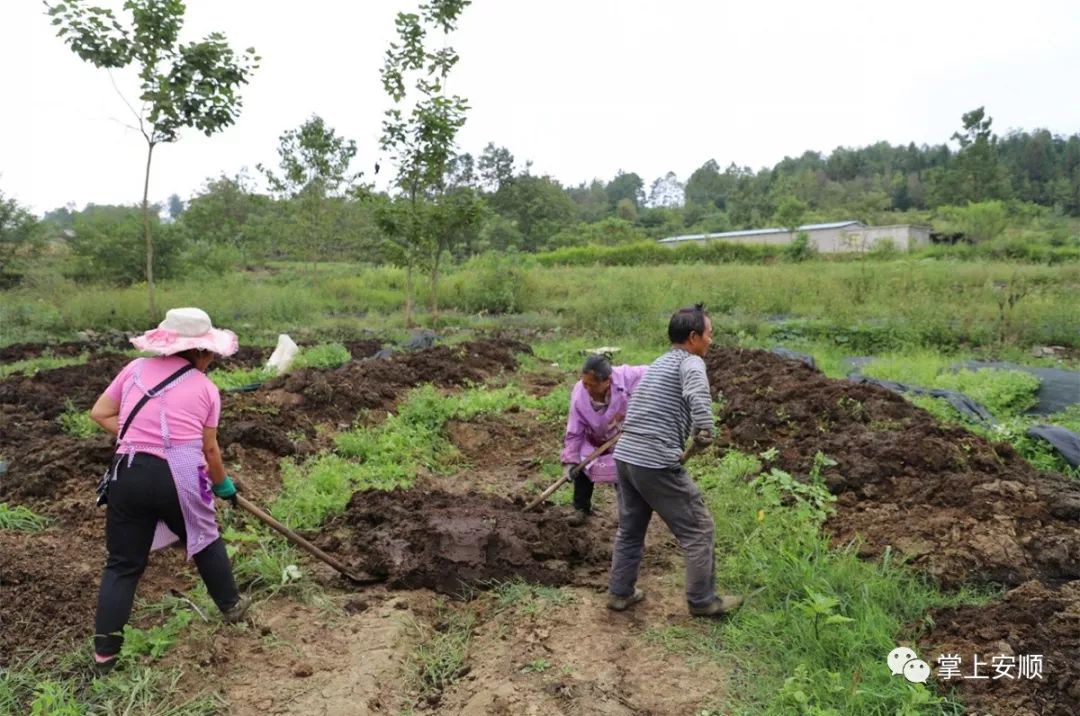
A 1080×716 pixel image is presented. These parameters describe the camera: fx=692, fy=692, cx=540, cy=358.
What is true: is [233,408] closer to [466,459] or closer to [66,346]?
[466,459]

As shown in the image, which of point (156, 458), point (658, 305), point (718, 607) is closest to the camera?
point (156, 458)

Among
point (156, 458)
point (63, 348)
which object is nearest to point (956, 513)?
point (156, 458)

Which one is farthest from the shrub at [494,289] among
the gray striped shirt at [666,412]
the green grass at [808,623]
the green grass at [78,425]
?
the gray striped shirt at [666,412]

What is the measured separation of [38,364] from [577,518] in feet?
29.2

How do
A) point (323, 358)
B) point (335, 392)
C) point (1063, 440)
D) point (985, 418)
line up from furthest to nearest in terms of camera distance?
point (323, 358), point (335, 392), point (985, 418), point (1063, 440)

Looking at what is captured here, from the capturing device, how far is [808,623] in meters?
3.14

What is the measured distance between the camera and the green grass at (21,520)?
13.5 ft

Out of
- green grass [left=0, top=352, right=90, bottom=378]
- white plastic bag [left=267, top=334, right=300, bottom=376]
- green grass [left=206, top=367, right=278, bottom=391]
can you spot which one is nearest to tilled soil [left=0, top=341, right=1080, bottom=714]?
green grass [left=206, top=367, right=278, bottom=391]

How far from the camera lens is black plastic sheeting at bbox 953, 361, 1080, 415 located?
24.4ft

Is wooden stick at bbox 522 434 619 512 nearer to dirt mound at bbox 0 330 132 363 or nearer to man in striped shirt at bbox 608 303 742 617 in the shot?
man in striped shirt at bbox 608 303 742 617

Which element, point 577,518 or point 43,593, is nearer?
point 43,593

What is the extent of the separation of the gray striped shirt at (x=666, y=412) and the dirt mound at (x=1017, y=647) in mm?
1346

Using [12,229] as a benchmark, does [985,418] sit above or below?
below

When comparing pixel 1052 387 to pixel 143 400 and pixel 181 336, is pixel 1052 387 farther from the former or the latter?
pixel 143 400
